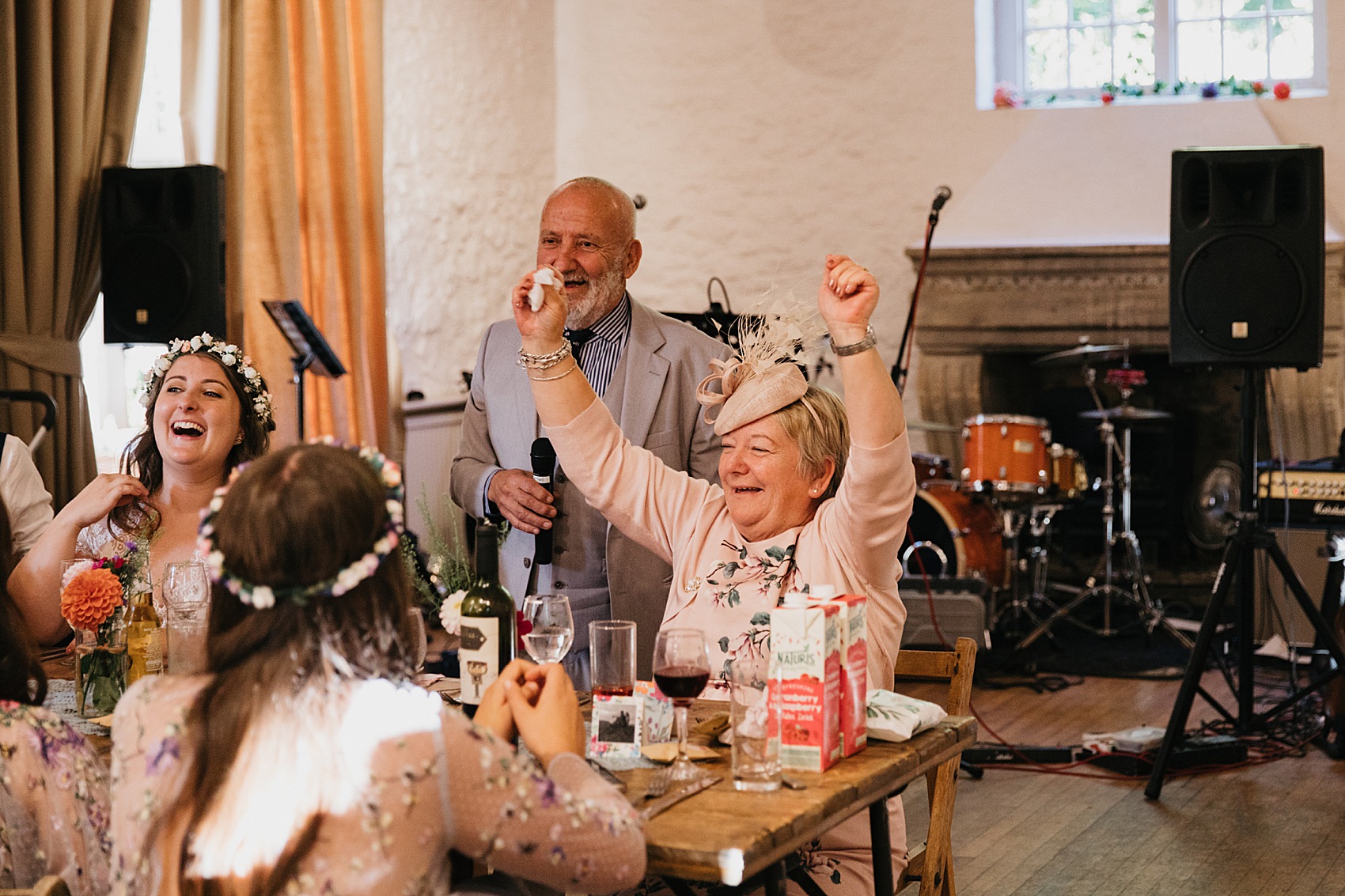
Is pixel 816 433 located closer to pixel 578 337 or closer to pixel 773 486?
pixel 773 486

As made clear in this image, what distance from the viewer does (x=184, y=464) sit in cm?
296

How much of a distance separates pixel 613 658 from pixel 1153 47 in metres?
7.01

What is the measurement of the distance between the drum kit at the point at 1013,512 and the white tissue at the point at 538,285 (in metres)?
3.65

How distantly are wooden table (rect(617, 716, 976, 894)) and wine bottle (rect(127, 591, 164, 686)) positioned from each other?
0.96 meters

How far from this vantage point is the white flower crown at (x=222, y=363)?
3.08 meters

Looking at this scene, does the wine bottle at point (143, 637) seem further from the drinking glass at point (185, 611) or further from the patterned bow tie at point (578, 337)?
the patterned bow tie at point (578, 337)

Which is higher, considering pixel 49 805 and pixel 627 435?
pixel 627 435

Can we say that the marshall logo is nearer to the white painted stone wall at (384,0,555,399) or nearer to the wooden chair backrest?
the wooden chair backrest

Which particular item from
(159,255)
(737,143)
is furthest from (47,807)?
(737,143)

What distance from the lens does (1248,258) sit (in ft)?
14.3

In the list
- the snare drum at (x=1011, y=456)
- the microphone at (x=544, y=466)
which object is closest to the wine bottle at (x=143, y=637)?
the microphone at (x=544, y=466)

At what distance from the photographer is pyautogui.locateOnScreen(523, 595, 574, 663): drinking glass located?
6.78 ft

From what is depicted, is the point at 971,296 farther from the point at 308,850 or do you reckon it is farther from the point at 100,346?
the point at 308,850

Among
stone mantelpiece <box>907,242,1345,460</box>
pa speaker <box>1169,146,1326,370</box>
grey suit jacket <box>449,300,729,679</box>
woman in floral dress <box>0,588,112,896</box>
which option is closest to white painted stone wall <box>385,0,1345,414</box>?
stone mantelpiece <box>907,242,1345,460</box>
